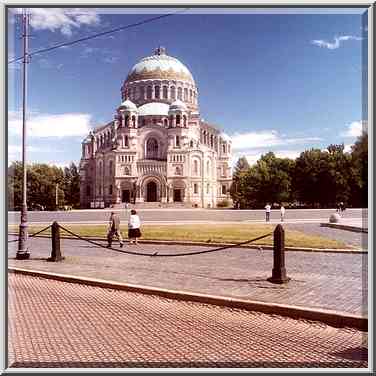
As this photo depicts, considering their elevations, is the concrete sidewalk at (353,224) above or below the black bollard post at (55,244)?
above

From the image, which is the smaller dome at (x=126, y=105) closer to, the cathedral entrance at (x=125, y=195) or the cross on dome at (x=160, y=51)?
the cross on dome at (x=160, y=51)

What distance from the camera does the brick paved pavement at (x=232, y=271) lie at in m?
6.70

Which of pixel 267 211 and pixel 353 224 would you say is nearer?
pixel 353 224

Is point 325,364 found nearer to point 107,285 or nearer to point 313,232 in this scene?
point 107,285

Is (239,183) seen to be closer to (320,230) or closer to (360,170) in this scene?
(320,230)

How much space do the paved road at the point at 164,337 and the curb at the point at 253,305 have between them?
0.10 meters

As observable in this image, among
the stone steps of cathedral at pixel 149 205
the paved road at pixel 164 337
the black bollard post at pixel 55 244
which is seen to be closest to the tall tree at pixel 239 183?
the stone steps of cathedral at pixel 149 205

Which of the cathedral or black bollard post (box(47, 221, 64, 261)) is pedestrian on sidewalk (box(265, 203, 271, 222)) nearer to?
the cathedral

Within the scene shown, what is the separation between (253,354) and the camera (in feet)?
15.7

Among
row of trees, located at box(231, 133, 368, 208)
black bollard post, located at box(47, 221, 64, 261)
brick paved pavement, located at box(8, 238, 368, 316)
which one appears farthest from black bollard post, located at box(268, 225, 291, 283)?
black bollard post, located at box(47, 221, 64, 261)

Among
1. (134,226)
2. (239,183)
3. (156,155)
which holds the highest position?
(156,155)

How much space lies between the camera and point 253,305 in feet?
20.9

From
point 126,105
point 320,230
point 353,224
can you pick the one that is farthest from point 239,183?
point 320,230

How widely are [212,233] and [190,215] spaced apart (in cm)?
95
